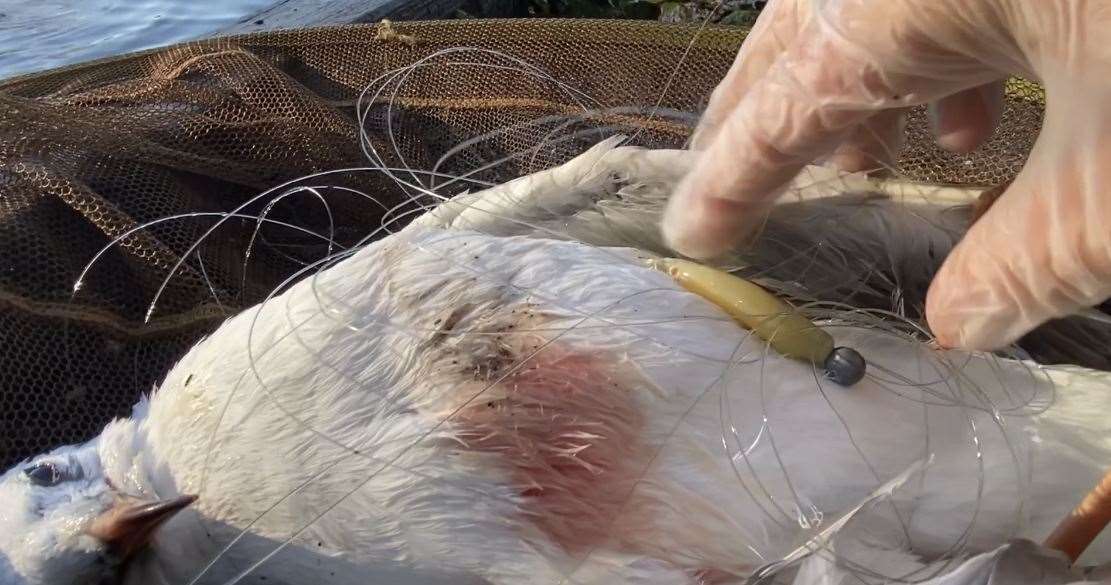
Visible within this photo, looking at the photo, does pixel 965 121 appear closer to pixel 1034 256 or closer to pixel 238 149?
pixel 1034 256

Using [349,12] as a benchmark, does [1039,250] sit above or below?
below

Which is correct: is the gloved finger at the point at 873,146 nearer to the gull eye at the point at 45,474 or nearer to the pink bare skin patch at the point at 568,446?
the pink bare skin patch at the point at 568,446

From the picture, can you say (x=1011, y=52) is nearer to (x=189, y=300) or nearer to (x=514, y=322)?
(x=514, y=322)

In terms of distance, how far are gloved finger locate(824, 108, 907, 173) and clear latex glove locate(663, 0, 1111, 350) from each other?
0.40 ft

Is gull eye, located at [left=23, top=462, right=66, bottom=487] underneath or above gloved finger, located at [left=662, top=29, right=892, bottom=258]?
underneath

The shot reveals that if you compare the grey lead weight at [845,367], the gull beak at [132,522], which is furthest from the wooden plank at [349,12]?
the grey lead weight at [845,367]

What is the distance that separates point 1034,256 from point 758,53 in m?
0.40

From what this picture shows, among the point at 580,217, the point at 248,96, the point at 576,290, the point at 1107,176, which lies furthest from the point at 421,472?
the point at 248,96

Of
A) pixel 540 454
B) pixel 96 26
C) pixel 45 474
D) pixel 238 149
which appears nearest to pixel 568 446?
pixel 540 454

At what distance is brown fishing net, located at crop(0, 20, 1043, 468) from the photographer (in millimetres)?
1318

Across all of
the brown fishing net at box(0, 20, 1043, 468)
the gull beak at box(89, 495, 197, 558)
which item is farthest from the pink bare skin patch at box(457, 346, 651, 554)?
the brown fishing net at box(0, 20, 1043, 468)

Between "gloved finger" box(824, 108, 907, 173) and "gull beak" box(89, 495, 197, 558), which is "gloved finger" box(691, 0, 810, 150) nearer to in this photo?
"gloved finger" box(824, 108, 907, 173)

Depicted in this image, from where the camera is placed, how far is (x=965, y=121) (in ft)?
3.09

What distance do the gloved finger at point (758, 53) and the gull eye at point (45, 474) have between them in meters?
0.84
